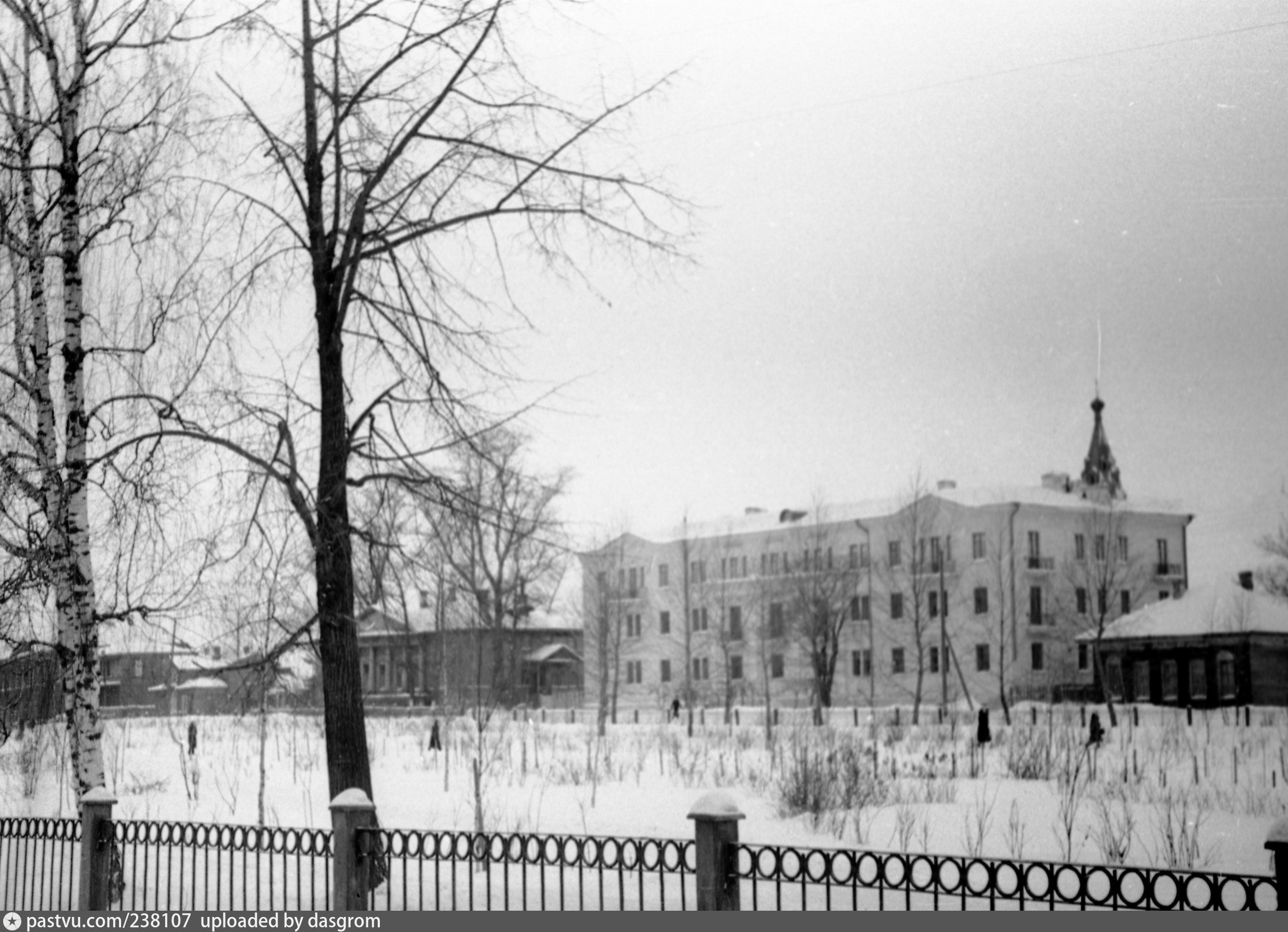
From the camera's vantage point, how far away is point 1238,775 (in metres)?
18.3

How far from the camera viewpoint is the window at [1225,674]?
41094 millimetres

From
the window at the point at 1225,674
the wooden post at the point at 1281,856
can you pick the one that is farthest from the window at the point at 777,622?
the wooden post at the point at 1281,856

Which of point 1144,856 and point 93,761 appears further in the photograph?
point 1144,856

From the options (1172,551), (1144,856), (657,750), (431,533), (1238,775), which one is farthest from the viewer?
(1172,551)

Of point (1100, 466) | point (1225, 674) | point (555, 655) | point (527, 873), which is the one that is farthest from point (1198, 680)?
point (527, 873)

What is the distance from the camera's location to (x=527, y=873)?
10164 millimetres

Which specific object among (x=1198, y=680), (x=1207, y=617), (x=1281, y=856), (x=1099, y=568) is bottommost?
(x=1198, y=680)

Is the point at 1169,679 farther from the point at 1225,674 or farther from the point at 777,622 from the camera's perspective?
the point at 777,622

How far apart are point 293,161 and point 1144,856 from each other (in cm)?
1038

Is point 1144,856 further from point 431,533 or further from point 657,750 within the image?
point 657,750

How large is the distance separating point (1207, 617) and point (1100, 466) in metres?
6.20

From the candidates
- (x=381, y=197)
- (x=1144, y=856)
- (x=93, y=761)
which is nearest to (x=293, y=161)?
(x=381, y=197)

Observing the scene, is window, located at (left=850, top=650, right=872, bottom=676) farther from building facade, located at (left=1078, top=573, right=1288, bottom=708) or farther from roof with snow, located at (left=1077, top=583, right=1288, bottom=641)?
roof with snow, located at (left=1077, top=583, right=1288, bottom=641)

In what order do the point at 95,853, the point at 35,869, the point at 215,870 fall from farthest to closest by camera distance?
1. the point at 215,870
2. the point at 35,869
3. the point at 95,853
